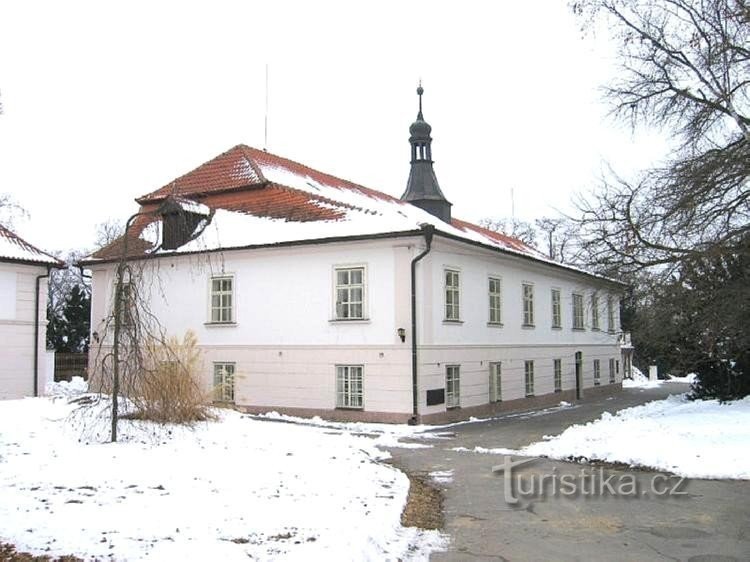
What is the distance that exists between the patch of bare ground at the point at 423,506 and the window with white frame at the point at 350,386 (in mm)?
8529

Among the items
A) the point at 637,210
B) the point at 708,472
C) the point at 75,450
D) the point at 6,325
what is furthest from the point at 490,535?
the point at 6,325

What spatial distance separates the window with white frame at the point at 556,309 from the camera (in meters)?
29.3

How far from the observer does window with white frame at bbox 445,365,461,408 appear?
20.3 metres

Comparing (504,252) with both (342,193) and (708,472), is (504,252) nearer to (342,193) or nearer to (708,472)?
(342,193)

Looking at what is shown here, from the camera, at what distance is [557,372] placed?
29125 millimetres

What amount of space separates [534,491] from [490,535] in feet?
8.38

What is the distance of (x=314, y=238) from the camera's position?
2034 cm

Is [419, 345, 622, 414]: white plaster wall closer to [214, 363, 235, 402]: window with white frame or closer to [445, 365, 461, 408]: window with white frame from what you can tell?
[445, 365, 461, 408]: window with white frame

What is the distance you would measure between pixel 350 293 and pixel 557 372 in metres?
12.3

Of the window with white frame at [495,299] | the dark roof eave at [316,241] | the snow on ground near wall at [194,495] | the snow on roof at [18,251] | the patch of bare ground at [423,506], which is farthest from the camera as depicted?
the window with white frame at [495,299]

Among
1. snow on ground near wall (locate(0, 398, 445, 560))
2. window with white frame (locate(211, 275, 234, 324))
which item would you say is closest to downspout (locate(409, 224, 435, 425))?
snow on ground near wall (locate(0, 398, 445, 560))

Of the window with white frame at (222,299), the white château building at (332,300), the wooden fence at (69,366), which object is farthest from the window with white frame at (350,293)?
the wooden fence at (69,366)

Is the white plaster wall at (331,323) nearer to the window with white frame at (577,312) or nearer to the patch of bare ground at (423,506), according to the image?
the window with white frame at (577,312)

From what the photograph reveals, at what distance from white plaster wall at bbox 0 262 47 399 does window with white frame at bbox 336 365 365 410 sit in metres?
10.1
